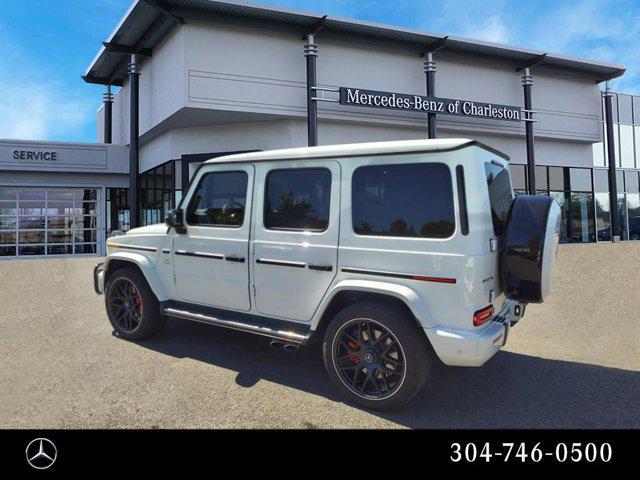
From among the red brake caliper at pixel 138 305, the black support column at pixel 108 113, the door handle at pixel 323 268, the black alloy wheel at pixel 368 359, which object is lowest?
the black alloy wheel at pixel 368 359

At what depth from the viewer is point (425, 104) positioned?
1528 centimetres

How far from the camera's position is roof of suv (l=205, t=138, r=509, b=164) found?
3.10 meters

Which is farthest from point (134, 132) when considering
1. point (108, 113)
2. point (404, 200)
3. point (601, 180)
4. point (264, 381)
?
point (601, 180)

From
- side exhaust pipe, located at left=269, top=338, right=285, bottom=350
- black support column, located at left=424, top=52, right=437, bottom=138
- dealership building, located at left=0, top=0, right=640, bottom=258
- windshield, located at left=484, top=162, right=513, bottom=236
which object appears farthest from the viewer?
black support column, located at left=424, top=52, right=437, bottom=138

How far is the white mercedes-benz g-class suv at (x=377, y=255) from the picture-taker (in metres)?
3.02

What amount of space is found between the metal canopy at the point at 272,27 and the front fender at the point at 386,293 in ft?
40.1

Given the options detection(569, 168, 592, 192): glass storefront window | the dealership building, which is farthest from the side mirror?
detection(569, 168, 592, 192): glass storefront window

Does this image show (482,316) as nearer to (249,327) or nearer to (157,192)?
(249,327)

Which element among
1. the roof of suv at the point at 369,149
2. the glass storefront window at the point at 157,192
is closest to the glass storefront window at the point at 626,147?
the glass storefront window at the point at 157,192

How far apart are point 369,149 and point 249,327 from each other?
6.51 feet

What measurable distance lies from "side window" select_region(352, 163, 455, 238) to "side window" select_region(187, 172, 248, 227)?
1.29 meters

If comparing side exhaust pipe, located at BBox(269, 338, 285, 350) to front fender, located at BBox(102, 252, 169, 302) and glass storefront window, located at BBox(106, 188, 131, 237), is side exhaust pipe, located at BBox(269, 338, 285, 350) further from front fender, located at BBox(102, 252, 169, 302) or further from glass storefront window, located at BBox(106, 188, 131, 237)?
glass storefront window, located at BBox(106, 188, 131, 237)

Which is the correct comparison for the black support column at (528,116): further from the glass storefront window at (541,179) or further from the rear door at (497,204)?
the rear door at (497,204)
